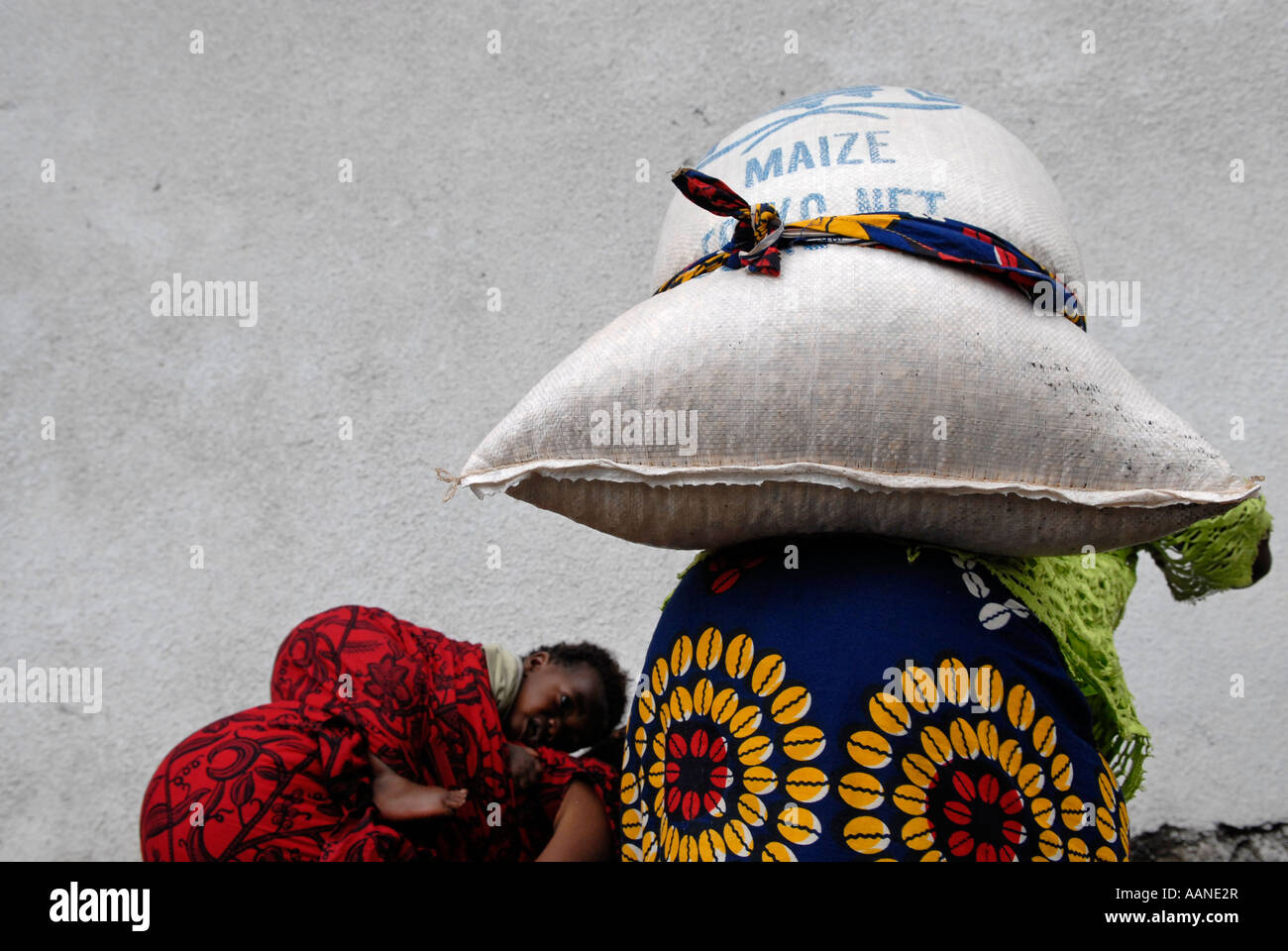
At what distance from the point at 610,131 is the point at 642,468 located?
159 centimetres

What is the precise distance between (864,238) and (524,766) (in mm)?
903

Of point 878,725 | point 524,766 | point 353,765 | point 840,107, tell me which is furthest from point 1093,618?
point 353,765

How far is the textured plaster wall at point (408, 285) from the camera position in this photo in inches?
82.1

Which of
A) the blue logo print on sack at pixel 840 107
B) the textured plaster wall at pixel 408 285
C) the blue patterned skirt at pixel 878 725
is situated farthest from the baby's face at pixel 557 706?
the blue logo print on sack at pixel 840 107

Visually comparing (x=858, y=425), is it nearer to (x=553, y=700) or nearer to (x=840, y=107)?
(x=840, y=107)

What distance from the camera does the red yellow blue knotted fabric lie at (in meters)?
0.87

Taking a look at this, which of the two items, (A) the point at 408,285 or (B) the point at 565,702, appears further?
(A) the point at 408,285

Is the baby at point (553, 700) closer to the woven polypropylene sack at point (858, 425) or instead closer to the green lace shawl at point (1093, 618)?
the green lace shawl at point (1093, 618)

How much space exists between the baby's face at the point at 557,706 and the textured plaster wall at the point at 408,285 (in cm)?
47

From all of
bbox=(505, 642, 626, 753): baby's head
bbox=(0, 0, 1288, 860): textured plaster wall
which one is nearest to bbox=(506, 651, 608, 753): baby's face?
bbox=(505, 642, 626, 753): baby's head

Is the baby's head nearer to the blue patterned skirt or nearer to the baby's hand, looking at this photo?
the baby's hand

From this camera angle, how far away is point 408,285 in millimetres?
2174
